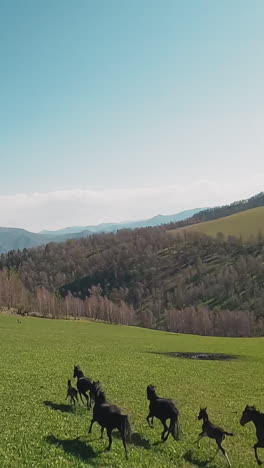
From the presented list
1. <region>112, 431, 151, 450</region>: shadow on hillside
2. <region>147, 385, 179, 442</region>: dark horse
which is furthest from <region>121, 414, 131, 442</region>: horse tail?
<region>147, 385, 179, 442</region>: dark horse

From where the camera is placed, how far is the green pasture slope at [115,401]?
54.1 ft

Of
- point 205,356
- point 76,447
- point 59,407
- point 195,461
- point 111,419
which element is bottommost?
point 205,356

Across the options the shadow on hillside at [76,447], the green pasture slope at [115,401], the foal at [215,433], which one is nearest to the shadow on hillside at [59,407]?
the green pasture slope at [115,401]

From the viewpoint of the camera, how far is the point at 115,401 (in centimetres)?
2680

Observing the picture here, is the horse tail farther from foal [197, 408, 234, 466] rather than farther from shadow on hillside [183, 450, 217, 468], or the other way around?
foal [197, 408, 234, 466]

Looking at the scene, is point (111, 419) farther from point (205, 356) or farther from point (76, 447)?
point (205, 356)

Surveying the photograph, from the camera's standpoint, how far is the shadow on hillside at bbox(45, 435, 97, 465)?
16.0m

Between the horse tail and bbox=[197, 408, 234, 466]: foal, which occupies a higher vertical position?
the horse tail

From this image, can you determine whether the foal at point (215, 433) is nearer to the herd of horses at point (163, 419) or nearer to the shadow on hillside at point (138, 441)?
the herd of horses at point (163, 419)

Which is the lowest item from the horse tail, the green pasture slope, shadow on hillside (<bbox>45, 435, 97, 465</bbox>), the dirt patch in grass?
the dirt patch in grass

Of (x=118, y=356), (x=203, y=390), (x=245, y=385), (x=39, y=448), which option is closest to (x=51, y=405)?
(x=39, y=448)

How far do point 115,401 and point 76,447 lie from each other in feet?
33.3

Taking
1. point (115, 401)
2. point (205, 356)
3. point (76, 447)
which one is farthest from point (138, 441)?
point (205, 356)

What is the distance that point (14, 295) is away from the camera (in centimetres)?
13500
